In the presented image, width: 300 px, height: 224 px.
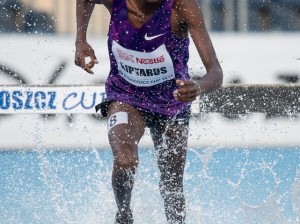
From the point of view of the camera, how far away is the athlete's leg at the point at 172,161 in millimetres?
5242

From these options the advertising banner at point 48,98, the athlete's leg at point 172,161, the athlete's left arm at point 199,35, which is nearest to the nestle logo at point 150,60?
the athlete's left arm at point 199,35

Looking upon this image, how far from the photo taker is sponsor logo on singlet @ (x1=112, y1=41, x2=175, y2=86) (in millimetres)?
5039

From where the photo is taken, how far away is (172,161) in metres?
5.27

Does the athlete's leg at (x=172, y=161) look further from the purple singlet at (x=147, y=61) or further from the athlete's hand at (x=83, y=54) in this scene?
the athlete's hand at (x=83, y=54)

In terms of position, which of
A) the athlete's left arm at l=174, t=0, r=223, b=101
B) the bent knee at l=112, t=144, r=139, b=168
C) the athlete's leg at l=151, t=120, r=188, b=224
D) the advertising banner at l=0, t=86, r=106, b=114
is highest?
the athlete's left arm at l=174, t=0, r=223, b=101

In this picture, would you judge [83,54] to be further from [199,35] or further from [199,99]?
[199,99]

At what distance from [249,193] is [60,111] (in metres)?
1.84

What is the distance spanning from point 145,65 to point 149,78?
0.26ft

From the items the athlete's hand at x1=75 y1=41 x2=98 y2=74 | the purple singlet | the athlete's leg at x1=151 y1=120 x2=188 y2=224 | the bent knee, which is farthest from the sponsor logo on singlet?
the bent knee

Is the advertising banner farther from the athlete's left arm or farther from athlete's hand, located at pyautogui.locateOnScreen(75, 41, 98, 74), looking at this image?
the athlete's left arm

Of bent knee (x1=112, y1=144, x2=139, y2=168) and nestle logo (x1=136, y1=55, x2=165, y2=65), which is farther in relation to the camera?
nestle logo (x1=136, y1=55, x2=165, y2=65)

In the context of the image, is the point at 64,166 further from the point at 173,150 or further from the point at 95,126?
the point at 173,150

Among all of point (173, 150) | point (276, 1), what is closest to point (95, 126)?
point (276, 1)

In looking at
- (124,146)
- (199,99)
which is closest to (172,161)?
(124,146)
